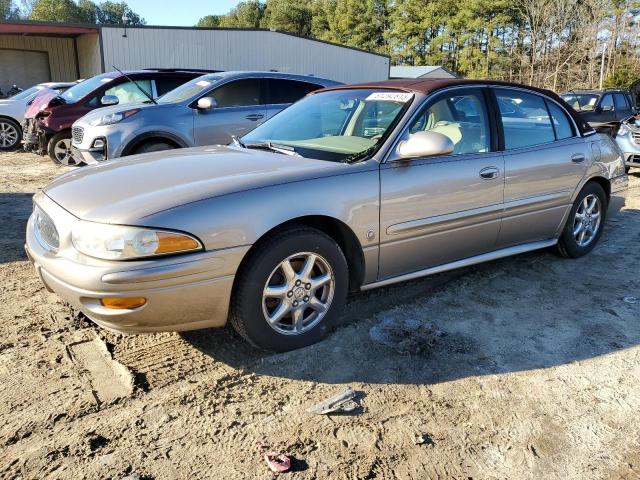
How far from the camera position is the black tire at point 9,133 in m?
12.3

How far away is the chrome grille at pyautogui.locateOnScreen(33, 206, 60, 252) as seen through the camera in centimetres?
291

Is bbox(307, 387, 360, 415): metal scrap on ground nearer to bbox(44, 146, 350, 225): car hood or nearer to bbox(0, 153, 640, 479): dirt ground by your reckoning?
bbox(0, 153, 640, 479): dirt ground

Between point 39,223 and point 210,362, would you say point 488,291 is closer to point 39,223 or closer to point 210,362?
point 210,362

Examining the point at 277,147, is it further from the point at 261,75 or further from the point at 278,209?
the point at 261,75

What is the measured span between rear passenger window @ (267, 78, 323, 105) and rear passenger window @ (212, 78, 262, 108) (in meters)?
0.23

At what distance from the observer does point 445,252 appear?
12.5 feet

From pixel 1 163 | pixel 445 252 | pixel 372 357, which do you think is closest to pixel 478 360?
pixel 372 357

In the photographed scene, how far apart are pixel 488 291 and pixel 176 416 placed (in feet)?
8.52

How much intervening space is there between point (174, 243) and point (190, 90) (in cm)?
541

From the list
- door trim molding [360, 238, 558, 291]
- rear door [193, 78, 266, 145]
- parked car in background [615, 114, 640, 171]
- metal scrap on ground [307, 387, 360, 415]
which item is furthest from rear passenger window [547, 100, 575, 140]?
parked car in background [615, 114, 640, 171]

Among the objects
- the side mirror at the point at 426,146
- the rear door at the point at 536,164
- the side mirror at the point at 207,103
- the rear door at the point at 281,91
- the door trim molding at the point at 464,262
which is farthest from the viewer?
the rear door at the point at 281,91

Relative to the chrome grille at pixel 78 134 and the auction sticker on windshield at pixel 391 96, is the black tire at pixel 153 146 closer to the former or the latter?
the chrome grille at pixel 78 134

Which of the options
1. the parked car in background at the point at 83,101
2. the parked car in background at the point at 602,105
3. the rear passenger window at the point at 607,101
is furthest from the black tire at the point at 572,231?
the rear passenger window at the point at 607,101

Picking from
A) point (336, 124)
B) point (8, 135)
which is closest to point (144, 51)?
point (8, 135)
